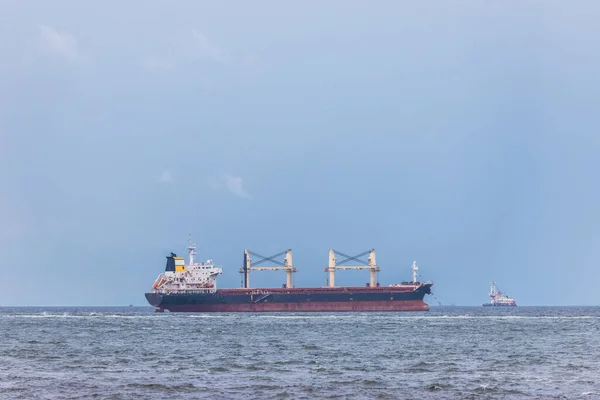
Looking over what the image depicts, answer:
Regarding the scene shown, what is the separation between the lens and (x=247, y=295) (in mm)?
127438

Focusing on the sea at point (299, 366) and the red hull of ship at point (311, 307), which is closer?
the sea at point (299, 366)

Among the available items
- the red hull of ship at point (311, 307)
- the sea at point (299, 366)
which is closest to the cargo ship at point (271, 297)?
the red hull of ship at point (311, 307)

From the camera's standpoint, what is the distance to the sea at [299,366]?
33.2 meters

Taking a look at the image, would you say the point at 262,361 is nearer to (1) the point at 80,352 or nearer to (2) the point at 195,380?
(2) the point at 195,380

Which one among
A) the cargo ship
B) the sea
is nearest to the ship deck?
the cargo ship

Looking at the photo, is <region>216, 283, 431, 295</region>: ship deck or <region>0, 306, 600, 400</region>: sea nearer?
<region>0, 306, 600, 400</region>: sea

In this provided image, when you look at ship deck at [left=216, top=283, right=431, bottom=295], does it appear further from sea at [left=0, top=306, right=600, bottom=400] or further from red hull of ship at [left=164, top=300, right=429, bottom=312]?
sea at [left=0, top=306, right=600, bottom=400]

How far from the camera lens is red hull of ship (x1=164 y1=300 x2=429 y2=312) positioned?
126m

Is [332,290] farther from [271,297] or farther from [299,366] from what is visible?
[299,366]

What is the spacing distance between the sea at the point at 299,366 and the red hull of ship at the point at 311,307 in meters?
56.5

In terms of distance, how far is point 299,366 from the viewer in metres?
42.3

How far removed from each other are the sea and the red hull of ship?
5651cm

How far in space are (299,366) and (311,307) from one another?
279 feet

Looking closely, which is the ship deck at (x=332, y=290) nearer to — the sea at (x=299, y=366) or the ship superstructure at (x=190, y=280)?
the ship superstructure at (x=190, y=280)
